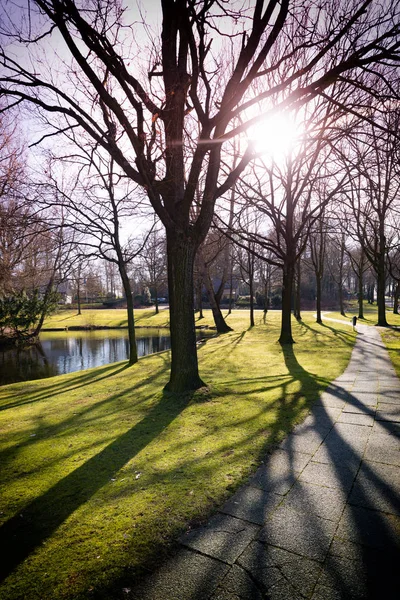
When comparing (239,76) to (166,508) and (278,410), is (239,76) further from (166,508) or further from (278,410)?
(166,508)

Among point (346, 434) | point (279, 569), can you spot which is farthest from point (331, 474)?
point (279, 569)

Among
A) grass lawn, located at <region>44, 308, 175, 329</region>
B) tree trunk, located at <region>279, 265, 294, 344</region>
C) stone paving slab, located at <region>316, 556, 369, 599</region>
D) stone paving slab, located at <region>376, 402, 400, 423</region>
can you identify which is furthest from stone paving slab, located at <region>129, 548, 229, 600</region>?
grass lawn, located at <region>44, 308, 175, 329</region>

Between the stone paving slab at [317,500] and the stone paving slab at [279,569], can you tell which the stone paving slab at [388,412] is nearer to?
the stone paving slab at [317,500]

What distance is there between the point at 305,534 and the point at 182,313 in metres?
4.42

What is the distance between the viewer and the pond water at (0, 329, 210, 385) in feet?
49.3

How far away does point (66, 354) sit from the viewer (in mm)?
19281

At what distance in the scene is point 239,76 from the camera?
5352mm

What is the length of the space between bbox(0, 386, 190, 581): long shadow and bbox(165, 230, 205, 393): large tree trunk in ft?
5.26

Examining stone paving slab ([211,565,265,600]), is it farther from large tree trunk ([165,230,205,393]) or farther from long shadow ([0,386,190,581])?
large tree trunk ([165,230,205,393])

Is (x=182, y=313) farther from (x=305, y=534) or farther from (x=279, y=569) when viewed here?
(x=279, y=569)

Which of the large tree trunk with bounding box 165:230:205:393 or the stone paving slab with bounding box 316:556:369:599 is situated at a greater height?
the large tree trunk with bounding box 165:230:205:393

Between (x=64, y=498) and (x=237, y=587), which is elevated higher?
(x=237, y=587)

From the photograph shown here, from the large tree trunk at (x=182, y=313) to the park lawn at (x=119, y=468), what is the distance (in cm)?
43

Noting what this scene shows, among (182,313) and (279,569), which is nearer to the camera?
(279,569)
